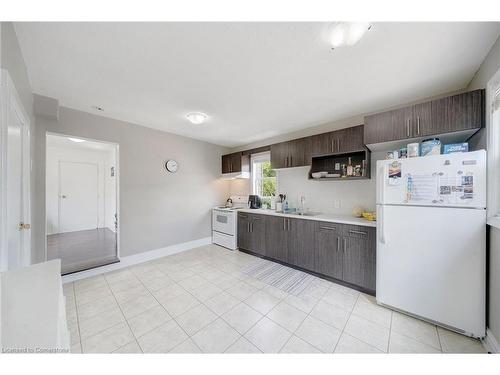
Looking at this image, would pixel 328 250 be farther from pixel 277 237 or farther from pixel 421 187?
pixel 421 187

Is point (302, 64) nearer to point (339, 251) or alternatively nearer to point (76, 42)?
point (76, 42)

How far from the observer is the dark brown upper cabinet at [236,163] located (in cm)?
405

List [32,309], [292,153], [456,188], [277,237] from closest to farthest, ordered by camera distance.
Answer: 1. [32,309]
2. [456,188]
3. [277,237]
4. [292,153]

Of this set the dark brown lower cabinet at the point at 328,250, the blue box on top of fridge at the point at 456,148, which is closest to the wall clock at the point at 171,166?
the dark brown lower cabinet at the point at 328,250

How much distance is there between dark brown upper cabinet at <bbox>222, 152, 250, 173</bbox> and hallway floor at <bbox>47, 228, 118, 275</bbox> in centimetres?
268

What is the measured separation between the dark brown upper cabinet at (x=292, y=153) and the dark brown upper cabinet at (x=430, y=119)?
0.92m

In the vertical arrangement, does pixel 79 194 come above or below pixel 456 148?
below

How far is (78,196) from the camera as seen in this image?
507 cm

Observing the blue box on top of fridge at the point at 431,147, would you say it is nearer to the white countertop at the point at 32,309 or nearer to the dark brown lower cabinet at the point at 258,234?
the dark brown lower cabinet at the point at 258,234

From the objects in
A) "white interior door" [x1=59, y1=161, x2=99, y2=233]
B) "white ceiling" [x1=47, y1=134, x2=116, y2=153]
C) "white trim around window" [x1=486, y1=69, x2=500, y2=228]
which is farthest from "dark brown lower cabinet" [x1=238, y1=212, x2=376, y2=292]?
"white interior door" [x1=59, y1=161, x2=99, y2=233]

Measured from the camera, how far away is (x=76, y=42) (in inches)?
52.5

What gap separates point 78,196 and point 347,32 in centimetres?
684

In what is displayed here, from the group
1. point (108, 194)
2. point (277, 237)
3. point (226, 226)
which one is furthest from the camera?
point (108, 194)

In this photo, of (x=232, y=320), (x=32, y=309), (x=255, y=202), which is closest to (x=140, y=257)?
(x=232, y=320)
